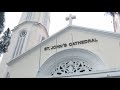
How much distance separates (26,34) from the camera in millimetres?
16297

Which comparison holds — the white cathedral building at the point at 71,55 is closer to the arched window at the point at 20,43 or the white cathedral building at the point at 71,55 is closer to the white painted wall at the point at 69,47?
the white painted wall at the point at 69,47

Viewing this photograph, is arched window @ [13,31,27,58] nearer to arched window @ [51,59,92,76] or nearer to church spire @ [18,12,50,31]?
church spire @ [18,12,50,31]

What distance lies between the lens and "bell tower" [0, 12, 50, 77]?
14.7 meters

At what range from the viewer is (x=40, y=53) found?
1124 cm

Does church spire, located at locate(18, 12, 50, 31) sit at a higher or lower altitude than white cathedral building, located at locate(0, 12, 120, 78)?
higher

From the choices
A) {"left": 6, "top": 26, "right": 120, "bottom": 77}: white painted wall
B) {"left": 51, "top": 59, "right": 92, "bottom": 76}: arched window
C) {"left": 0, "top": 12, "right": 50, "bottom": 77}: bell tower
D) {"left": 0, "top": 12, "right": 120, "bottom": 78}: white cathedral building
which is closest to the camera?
{"left": 6, "top": 26, "right": 120, "bottom": 77}: white painted wall

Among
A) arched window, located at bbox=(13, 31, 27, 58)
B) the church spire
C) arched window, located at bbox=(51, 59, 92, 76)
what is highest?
the church spire

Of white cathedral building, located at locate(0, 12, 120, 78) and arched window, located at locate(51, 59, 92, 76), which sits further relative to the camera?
arched window, located at locate(51, 59, 92, 76)

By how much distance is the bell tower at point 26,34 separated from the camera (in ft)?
48.2

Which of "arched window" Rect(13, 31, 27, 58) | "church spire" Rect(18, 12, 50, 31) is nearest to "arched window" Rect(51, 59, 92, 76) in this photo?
"arched window" Rect(13, 31, 27, 58)

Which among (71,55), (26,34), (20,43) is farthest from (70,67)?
(26,34)
